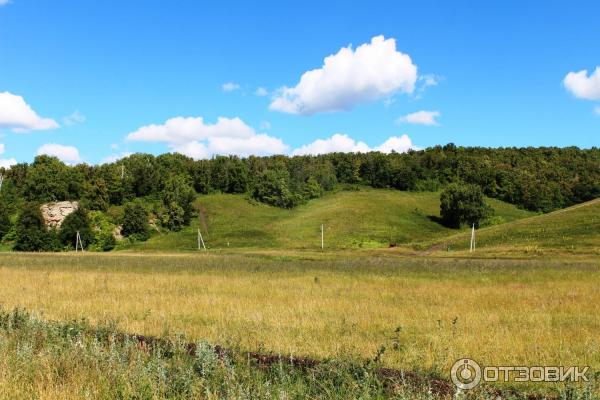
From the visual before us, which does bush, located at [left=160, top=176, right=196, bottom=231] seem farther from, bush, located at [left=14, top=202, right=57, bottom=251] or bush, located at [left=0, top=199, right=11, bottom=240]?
bush, located at [left=0, top=199, right=11, bottom=240]

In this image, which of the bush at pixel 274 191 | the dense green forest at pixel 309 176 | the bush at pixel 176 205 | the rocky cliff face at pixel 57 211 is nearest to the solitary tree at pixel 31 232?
the rocky cliff face at pixel 57 211

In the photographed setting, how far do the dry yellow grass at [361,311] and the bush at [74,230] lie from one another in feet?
283

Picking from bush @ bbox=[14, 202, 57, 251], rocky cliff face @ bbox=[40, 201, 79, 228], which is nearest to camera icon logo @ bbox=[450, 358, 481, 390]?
bush @ bbox=[14, 202, 57, 251]

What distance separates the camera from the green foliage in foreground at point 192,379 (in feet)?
21.3

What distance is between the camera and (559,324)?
14.0 meters

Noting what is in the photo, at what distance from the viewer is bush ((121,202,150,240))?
4469 inches

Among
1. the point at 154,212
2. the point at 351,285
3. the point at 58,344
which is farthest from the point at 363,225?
the point at 58,344

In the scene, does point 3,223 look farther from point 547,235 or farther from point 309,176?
point 547,235

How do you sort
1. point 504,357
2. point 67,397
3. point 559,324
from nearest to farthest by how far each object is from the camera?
point 67,397 < point 504,357 < point 559,324

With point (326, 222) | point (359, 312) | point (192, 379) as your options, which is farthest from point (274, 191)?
point (192, 379)

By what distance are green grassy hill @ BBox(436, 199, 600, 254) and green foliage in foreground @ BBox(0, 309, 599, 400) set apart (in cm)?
5780

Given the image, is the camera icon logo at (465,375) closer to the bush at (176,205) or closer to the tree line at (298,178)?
the tree line at (298,178)

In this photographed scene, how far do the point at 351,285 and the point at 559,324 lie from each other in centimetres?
1241

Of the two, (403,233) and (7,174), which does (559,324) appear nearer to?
(403,233)
